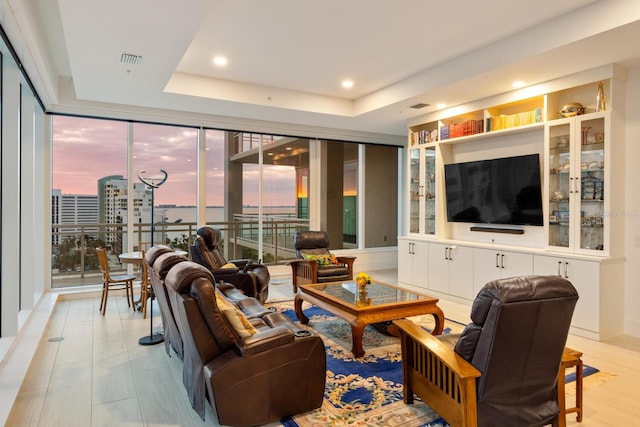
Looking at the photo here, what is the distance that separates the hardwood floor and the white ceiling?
2806 mm

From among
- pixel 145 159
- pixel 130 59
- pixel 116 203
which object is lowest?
pixel 116 203

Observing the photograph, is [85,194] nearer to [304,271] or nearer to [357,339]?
[304,271]

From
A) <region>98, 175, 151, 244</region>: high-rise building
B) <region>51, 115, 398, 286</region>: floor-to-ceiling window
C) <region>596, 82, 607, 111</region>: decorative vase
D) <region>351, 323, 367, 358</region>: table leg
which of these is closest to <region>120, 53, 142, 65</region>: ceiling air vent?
<region>51, 115, 398, 286</region>: floor-to-ceiling window

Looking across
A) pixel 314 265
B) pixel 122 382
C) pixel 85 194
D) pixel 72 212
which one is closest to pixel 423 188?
pixel 314 265

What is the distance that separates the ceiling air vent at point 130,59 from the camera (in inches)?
157

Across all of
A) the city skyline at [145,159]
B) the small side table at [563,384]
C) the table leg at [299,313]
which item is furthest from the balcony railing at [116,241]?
the small side table at [563,384]

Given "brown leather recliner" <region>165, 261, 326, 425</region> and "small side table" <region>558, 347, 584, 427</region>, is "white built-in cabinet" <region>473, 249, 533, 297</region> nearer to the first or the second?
"small side table" <region>558, 347, 584, 427</region>

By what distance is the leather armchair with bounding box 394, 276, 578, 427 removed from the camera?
A: 1984 millimetres

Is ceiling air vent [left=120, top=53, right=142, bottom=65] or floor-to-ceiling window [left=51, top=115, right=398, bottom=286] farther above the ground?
ceiling air vent [left=120, top=53, right=142, bottom=65]

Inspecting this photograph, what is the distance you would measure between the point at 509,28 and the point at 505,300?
3.24 meters

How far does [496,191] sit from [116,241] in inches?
229

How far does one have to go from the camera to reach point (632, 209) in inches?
168

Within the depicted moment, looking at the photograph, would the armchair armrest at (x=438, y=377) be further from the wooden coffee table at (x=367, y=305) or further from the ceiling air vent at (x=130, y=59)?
the ceiling air vent at (x=130, y=59)

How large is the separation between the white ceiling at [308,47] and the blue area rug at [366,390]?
3.05 m
